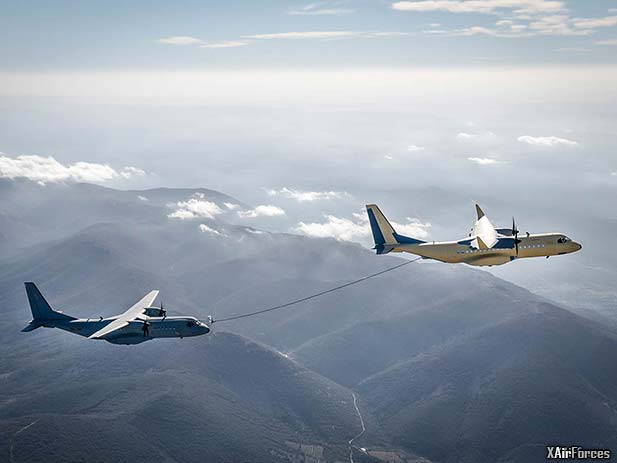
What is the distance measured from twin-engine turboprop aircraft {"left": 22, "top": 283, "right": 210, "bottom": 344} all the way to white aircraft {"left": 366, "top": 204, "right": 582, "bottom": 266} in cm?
4077

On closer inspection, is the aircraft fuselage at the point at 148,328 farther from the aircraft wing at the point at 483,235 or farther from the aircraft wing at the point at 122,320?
the aircraft wing at the point at 483,235

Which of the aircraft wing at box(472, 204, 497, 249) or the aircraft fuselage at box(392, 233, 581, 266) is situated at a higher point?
the aircraft wing at box(472, 204, 497, 249)

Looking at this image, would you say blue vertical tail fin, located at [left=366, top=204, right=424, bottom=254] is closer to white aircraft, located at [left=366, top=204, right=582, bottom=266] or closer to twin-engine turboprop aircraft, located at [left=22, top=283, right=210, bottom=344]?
white aircraft, located at [left=366, top=204, right=582, bottom=266]

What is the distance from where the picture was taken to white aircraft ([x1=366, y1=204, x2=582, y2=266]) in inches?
3994

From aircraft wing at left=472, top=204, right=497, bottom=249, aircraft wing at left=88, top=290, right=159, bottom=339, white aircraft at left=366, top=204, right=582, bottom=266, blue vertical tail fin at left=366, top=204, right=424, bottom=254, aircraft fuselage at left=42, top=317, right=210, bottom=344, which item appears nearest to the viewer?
aircraft wing at left=88, top=290, right=159, bottom=339

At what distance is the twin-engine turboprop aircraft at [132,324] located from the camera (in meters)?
105

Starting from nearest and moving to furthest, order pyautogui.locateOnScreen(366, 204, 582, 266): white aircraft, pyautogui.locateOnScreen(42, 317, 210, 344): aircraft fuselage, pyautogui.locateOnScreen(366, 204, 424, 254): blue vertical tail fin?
pyautogui.locateOnScreen(366, 204, 582, 266): white aircraft < pyautogui.locateOnScreen(42, 317, 210, 344): aircraft fuselage < pyautogui.locateOnScreen(366, 204, 424, 254): blue vertical tail fin

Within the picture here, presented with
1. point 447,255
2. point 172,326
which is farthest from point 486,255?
point 172,326

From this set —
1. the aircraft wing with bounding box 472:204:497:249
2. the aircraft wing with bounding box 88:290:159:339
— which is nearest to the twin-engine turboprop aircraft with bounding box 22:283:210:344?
the aircraft wing with bounding box 88:290:159:339

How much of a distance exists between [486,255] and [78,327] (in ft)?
273

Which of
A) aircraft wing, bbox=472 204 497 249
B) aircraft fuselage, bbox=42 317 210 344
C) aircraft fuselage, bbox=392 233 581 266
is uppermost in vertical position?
aircraft wing, bbox=472 204 497 249

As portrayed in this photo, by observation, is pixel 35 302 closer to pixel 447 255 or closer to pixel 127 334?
pixel 127 334

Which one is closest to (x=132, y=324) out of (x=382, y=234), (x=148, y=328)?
(x=148, y=328)

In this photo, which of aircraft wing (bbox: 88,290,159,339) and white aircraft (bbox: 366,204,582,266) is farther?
white aircraft (bbox: 366,204,582,266)
